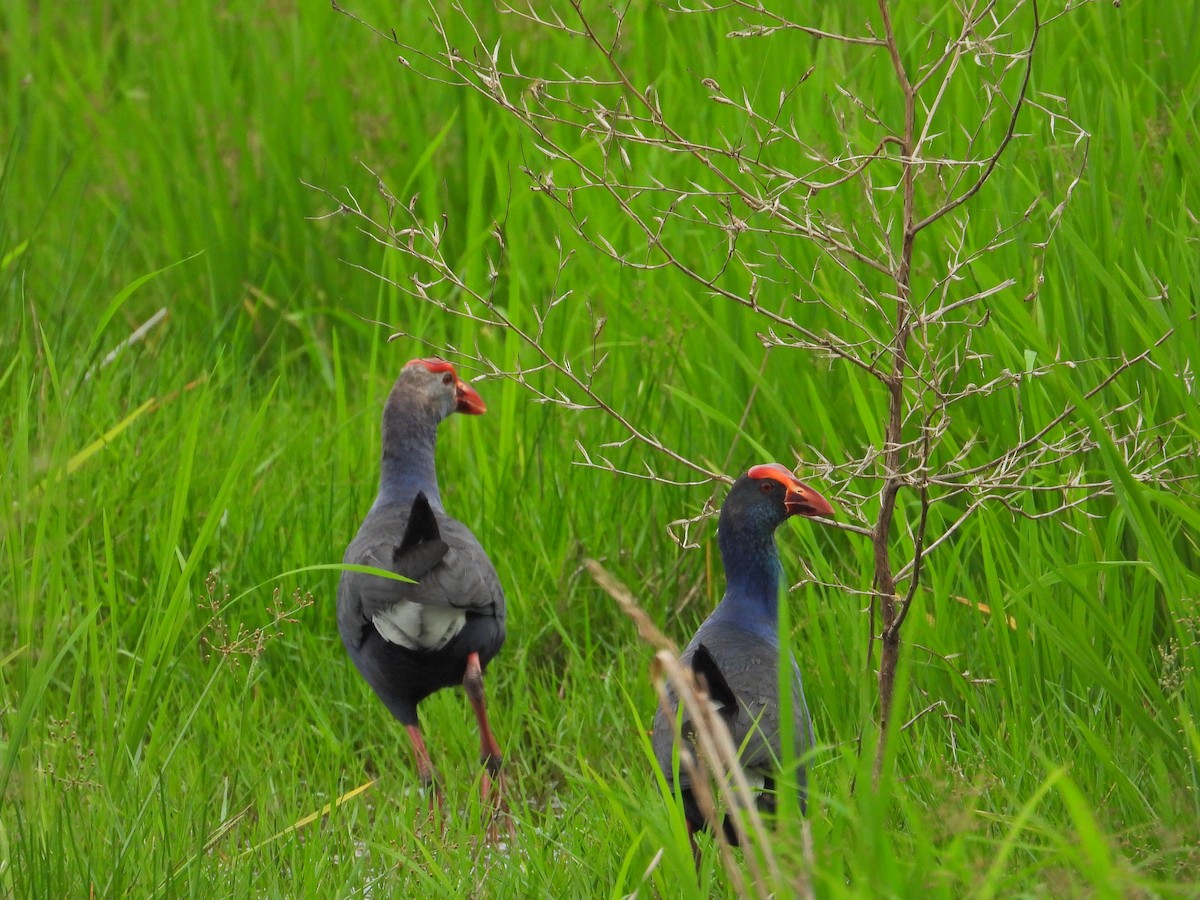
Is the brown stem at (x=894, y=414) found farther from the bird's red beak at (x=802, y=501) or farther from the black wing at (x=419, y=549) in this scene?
the black wing at (x=419, y=549)

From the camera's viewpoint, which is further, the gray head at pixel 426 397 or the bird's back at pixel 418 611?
the gray head at pixel 426 397

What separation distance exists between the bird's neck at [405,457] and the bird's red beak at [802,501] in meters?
1.19

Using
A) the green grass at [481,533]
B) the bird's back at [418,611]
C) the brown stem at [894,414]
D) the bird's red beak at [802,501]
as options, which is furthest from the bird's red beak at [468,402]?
the brown stem at [894,414]

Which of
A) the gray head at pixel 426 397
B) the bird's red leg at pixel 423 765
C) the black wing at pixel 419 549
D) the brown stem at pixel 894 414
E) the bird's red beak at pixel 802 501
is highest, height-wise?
the brown stem at pixel 894 414

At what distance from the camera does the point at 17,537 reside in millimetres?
2746

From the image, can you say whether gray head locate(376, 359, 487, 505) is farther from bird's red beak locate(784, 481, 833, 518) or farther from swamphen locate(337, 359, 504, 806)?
bird's red beak locate(784, 481, 833, 518)

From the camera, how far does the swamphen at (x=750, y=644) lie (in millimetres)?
2844

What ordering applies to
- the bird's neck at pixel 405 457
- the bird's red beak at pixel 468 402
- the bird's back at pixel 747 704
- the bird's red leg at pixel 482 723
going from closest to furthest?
1. the bird's back at pixel 747 704
2. the bird's red leg at pixel 482 723
3. the bird's neck at pixel 405 457
4. the bird's red beak at pixel 468 402

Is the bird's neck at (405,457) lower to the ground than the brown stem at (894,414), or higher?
lower

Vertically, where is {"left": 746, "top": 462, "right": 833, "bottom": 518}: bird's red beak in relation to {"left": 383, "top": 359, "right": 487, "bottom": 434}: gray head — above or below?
above

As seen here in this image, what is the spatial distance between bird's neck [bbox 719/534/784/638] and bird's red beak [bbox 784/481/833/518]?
0.08 meters

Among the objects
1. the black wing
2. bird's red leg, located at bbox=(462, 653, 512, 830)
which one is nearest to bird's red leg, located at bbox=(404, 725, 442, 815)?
bird's red leg, located at bbox=(462, 653, 512, 830)

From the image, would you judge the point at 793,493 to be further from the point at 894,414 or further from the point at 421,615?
the point at 421,615

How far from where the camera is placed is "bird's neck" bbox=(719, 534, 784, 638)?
3.31 m
